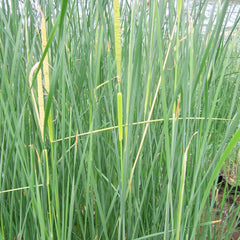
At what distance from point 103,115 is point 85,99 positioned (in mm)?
61

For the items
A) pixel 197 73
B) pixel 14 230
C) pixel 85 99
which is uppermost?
pixel 197 73

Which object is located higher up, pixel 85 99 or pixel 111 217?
pixel 85 99

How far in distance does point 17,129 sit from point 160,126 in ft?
1.11

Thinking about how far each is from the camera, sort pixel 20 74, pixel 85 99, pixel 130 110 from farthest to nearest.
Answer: pixel 85 99
pixel 20 74
pixel 130 110

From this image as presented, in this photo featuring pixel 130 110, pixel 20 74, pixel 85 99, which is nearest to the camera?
pixel 130 110

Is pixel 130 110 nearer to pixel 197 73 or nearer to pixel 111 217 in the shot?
pixel 197 73

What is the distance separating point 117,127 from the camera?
46 centimetres

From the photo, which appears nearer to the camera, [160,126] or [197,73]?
[197,73]

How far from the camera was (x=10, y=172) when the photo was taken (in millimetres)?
561

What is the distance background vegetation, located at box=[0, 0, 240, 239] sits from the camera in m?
0.38

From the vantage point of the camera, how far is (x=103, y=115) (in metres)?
0.69

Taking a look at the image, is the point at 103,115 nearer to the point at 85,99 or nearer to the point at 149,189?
the point at 85,99

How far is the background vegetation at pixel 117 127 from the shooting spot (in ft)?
1.24

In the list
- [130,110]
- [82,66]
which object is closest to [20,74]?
[82,66]
